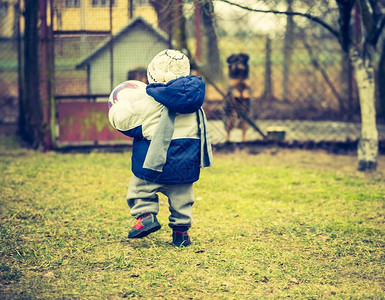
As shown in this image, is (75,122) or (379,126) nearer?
(75,122)

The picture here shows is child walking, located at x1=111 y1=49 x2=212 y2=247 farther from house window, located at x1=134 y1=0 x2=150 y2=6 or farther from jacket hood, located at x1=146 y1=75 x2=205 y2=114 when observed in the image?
house window, located at x1=134 y1=0 x2=150 y2=6

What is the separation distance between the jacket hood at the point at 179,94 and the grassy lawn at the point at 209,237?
1047 millimetres

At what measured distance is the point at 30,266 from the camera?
3.43m

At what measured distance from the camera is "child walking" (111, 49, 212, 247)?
3547mm

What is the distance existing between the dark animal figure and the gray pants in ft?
13.0

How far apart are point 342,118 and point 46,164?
5664 millimetres

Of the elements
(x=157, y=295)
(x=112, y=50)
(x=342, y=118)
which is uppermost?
(x=112, y=50)

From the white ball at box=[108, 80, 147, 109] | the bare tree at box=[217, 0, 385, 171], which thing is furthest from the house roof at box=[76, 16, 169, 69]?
the white ball at box=[108, 80, 147, 109]

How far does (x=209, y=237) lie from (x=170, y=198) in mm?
577

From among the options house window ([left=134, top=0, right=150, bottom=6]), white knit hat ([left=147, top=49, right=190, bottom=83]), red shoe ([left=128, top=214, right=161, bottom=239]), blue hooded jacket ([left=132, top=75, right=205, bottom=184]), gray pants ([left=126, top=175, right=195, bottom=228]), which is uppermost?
house window ([left=134, top=0, right=150, bottom=6])

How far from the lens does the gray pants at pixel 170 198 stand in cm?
375

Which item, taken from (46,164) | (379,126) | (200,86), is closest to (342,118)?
(379,126)

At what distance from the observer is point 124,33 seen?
7680 mm

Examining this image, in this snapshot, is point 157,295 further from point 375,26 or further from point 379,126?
point 379,126
